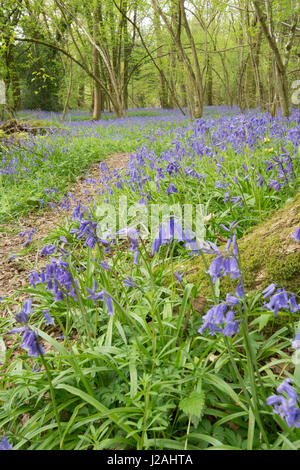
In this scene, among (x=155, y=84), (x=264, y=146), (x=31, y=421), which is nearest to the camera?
(x=31, y=421)

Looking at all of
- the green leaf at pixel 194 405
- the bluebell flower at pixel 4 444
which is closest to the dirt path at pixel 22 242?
the bluebell flower at pixel 4 444

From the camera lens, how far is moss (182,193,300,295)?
1.91 m

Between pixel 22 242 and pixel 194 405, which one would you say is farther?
pixel 22 242

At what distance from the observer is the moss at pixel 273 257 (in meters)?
1.91

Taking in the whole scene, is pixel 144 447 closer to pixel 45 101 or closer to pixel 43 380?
pixel 43 380

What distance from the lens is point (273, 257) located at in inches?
78.9

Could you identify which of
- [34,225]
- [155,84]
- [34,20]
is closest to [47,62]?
[34,20]

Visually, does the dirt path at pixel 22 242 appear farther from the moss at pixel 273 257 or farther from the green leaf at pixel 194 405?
the green leaf at pixel 194 405

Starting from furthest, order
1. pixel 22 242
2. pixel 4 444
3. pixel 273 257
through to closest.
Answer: pixel 22 242
pixel 273 257
pixel 4 444

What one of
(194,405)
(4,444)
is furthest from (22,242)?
(194,405)

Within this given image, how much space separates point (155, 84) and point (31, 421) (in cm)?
3732

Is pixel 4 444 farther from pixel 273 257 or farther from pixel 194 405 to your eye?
pixel 273 257

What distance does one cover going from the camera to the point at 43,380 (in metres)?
1.73

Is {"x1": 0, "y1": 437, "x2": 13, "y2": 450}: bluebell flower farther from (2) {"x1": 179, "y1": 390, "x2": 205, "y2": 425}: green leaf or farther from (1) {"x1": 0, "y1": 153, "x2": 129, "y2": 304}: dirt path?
(1) {"x1": 0, "y1": 153, "x2": 129, "y2": 304}: dirt path
